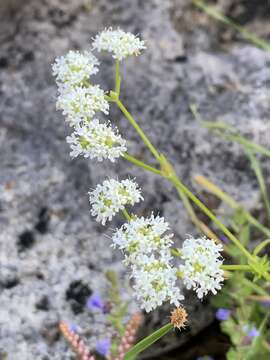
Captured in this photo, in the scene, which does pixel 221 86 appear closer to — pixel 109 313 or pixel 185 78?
pixel 185 78

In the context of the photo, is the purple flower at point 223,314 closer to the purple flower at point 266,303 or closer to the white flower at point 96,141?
the purple flower at point 266,303

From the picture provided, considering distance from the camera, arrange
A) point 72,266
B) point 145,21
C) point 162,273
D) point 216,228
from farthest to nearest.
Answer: point 145,21, point 216,228, point 72,266, point 162,273

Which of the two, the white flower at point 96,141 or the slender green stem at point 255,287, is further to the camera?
the slender green stem at point 255,287

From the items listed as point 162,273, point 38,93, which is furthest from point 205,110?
point 162,273

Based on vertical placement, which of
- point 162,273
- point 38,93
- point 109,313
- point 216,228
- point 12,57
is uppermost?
point 12,57

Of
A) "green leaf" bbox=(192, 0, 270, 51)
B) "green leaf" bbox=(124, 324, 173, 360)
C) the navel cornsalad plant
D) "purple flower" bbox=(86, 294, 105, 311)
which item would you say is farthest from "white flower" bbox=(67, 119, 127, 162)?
"green leaf" bbox=(192, 0, 270, 51)

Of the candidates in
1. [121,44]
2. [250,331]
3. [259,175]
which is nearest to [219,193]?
[259,175]

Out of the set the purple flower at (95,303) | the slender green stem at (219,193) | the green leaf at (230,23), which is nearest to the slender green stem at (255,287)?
the slender green stem at (219,193)
